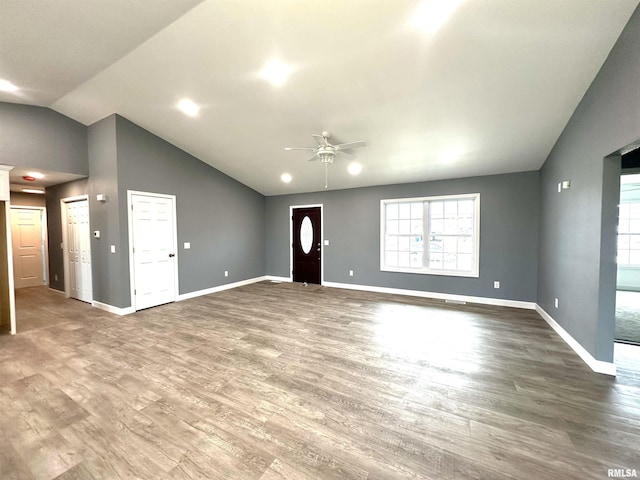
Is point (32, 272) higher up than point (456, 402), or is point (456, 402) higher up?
point (32, 272)

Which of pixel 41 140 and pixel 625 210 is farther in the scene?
pixel 625 210

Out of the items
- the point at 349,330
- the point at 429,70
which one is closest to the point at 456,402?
the point at 349,330

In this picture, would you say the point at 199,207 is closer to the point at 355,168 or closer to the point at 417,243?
the point at 355,168

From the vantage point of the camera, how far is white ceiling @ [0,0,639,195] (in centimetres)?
224

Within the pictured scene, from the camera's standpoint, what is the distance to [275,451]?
1.66 meters

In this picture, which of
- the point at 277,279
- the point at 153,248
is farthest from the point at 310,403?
the point at 277,279

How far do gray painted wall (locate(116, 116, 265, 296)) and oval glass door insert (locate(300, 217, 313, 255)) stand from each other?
131cm

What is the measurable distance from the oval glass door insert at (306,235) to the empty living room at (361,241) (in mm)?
1324

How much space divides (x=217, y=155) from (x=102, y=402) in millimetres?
→ 4534

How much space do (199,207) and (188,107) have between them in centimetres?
236

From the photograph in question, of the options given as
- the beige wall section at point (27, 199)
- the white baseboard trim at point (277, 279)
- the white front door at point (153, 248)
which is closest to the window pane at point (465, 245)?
the white baseboard trim at point (277, 279)

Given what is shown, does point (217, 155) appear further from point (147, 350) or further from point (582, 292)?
point (582, 292)

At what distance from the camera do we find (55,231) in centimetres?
580

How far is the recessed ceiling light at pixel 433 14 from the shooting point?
6.79ft
